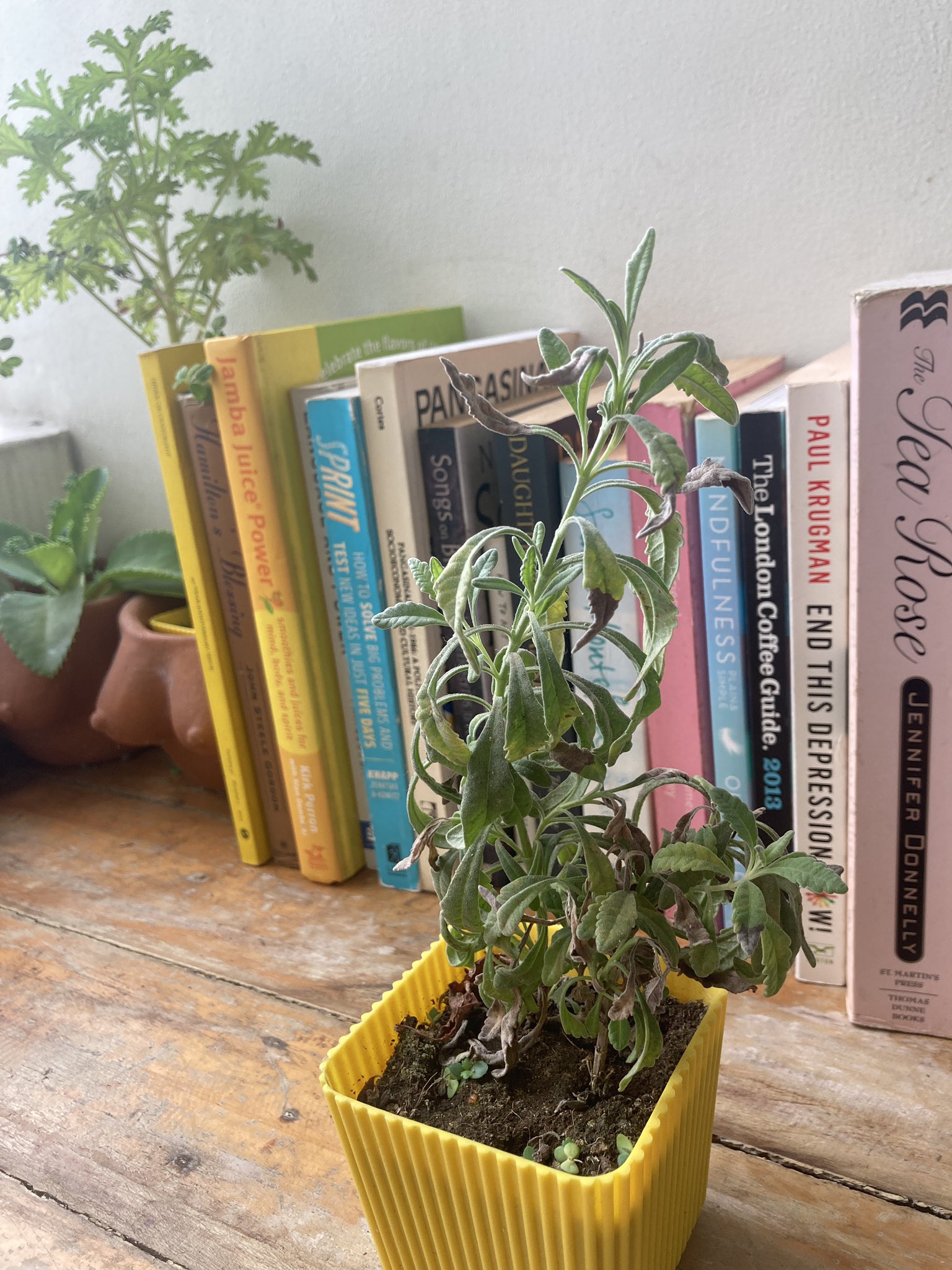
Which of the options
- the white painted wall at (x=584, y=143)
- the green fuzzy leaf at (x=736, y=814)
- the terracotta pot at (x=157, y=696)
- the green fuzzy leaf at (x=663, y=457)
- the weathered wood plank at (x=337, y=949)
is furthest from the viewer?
the terracotta pot at (x=157, y=696)

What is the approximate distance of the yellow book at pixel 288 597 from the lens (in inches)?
29.7

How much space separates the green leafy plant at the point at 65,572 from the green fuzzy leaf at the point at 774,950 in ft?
2.37

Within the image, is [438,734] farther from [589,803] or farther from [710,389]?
[710,389]

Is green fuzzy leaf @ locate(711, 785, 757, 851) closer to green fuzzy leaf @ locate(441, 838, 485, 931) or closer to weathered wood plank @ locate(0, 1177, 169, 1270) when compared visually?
green fuzzy leaf @ locate(441, 838, 485, 931)

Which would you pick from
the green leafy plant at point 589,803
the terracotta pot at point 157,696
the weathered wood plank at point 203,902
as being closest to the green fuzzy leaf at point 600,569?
the green leafy plant at point 589,803

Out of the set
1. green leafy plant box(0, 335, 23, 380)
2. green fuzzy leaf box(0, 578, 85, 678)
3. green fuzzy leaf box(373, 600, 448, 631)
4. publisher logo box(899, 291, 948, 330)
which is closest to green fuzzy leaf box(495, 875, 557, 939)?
green fuzzy leaf box(373, 600, 448, 631)

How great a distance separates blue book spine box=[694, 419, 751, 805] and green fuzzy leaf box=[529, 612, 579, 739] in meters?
0.29

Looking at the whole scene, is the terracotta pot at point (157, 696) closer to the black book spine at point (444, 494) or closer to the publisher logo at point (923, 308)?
the black book spine at point (444, 494)

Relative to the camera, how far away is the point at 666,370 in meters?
0.37

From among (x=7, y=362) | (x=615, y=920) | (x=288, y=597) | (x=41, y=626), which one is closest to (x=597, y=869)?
(x=615, y=920)

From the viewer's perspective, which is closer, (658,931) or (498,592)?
(658,931)

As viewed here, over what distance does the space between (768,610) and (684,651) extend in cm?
6

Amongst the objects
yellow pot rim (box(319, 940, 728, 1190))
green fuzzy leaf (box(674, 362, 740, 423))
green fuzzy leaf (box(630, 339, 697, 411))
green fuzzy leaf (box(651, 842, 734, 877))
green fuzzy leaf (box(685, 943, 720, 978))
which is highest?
green fuzzy leaf (box(630, 339, 697, 411))

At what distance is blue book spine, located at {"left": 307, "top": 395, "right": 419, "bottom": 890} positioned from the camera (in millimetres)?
737
